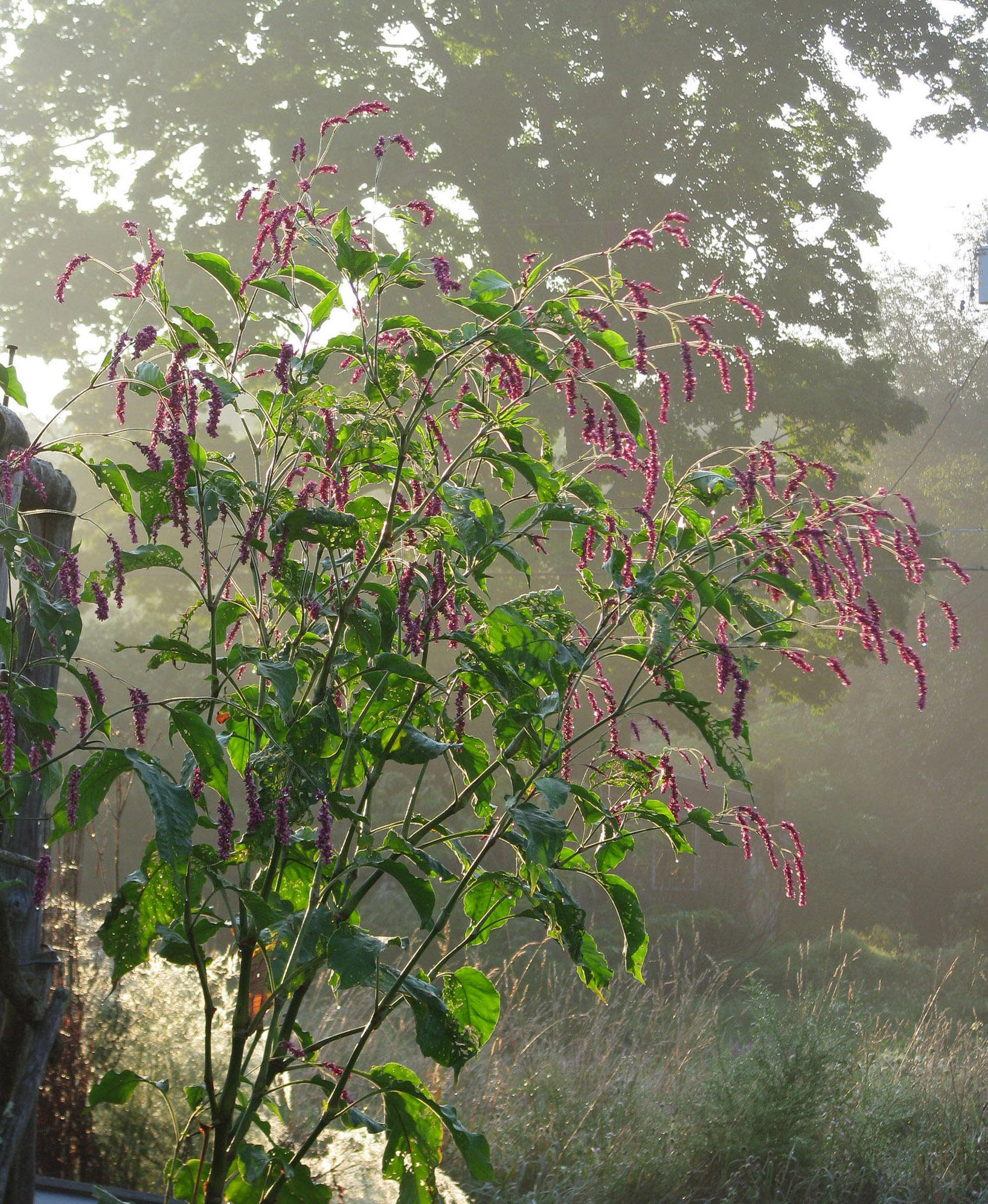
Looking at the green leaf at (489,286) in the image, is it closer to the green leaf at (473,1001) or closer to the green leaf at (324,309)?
the green leaf at (324,309)

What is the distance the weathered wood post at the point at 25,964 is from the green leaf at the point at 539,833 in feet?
2.49

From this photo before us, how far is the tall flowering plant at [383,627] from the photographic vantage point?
125 centimetres

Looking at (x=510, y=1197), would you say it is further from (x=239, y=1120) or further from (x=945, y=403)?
(x=945, y=403)

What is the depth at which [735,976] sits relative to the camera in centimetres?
1105

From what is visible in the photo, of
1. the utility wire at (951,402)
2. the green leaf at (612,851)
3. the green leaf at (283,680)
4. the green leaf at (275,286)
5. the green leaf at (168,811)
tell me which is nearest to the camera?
the green leaf at (168,811)

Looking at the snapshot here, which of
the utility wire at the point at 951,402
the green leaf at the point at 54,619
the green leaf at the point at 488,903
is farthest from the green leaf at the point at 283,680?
the utility wire at the point at 951,402

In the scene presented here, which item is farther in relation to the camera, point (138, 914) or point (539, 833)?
point (138, 914)

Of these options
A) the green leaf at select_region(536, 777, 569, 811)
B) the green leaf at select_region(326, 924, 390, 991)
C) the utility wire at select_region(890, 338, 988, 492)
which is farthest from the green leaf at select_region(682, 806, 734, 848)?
the utility wire at select_region(890, 338, 988, 492)

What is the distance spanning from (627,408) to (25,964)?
4.59 ft

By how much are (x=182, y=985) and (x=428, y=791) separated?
9.42 meters

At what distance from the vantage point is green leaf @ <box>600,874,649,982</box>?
57.1 inches

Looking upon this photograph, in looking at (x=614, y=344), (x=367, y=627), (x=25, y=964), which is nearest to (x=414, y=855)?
(x=367, y=627)

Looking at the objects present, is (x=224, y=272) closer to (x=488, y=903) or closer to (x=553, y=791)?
(x=553, y=791)

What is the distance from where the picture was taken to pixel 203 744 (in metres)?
1.20
